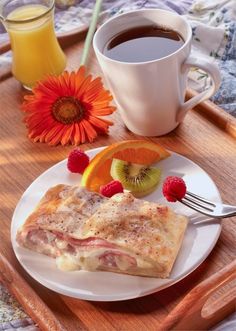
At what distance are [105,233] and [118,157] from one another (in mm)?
230

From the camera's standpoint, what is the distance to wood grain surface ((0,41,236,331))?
1.05 metres

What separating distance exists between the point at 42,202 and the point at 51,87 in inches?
14.1

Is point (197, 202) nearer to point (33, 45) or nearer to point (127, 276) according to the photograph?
point (127, 276)

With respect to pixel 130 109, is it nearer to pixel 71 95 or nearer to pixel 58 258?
pixel 71 95

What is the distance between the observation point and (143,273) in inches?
42.0

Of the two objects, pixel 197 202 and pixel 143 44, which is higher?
pixel 143 44

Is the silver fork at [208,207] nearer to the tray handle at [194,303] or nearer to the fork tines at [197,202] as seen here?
the fork tines at [197,202]

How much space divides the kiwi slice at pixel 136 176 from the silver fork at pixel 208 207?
0.27ft

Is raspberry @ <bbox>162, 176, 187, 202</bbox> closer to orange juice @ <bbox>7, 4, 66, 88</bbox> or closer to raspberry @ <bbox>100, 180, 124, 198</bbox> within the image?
raspberry @ <bbox>100, 180, 124, 198</bbox>

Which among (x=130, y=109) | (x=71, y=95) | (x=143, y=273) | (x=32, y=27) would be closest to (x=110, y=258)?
(x=143, y=273)

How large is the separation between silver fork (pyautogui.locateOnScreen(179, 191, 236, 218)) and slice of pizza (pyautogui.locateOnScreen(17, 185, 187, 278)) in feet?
0.15

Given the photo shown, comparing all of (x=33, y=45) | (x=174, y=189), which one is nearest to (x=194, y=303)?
(x=174, y=189)

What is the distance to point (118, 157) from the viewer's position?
1.26 metres

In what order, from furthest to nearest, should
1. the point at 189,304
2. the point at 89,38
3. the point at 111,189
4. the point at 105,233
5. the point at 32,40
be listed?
the point at 89,38, the point at 32,40, the point at 111,189, the point at 105,233, the point at 189,304
